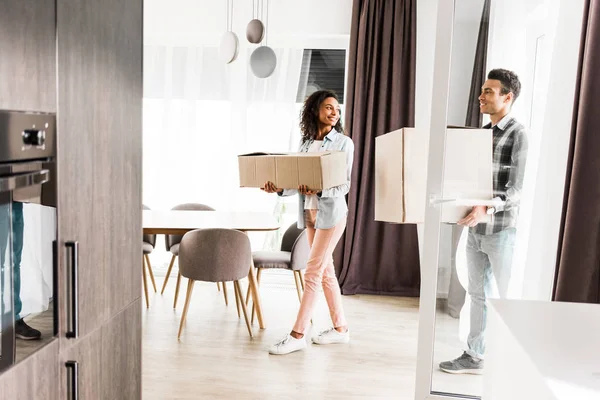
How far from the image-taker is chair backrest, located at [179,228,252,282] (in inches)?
142

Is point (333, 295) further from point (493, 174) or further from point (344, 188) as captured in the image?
point (493, 174)

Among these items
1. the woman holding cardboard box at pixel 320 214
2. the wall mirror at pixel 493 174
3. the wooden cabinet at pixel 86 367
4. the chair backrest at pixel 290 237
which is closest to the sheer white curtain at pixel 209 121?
the chair backrest at pixel 290 237

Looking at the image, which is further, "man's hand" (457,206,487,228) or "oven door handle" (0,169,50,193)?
"man's hand" (457,206,487,228)

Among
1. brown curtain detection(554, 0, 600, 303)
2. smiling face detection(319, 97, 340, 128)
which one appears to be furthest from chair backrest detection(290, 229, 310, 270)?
brown curtain detection(554, 0, 600, 303)

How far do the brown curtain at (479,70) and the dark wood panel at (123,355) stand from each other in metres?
1.61

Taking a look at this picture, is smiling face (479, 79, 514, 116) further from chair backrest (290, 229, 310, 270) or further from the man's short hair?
chair backrest (290, 229, 310, 270)

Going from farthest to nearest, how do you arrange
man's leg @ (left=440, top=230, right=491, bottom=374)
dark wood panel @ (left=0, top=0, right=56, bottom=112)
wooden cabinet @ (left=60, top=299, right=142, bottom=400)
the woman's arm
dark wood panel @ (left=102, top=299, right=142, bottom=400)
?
the woman's arm → man's leg @ (left=440, top=230, right=491, bottom=374) → dark wood panel @ (left=102, top=299, right=142, bottom=400) → wooden cabinet @ (left=60, top=299, right=142, bottom=400) → dark wood panel @ (left=0, top=0, right=56, bottom=112)

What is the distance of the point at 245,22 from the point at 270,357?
2.99m

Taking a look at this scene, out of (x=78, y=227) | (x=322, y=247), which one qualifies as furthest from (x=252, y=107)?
(x=78, y=227)

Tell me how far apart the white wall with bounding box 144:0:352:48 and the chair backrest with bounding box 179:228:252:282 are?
88.6 inches

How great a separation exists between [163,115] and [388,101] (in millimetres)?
1996

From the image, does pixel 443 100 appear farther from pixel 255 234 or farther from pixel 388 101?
pixel 255 234

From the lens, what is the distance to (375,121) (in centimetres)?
505

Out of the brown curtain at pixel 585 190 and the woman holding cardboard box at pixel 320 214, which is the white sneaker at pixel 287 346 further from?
the brown curtain at pixel 585 190
